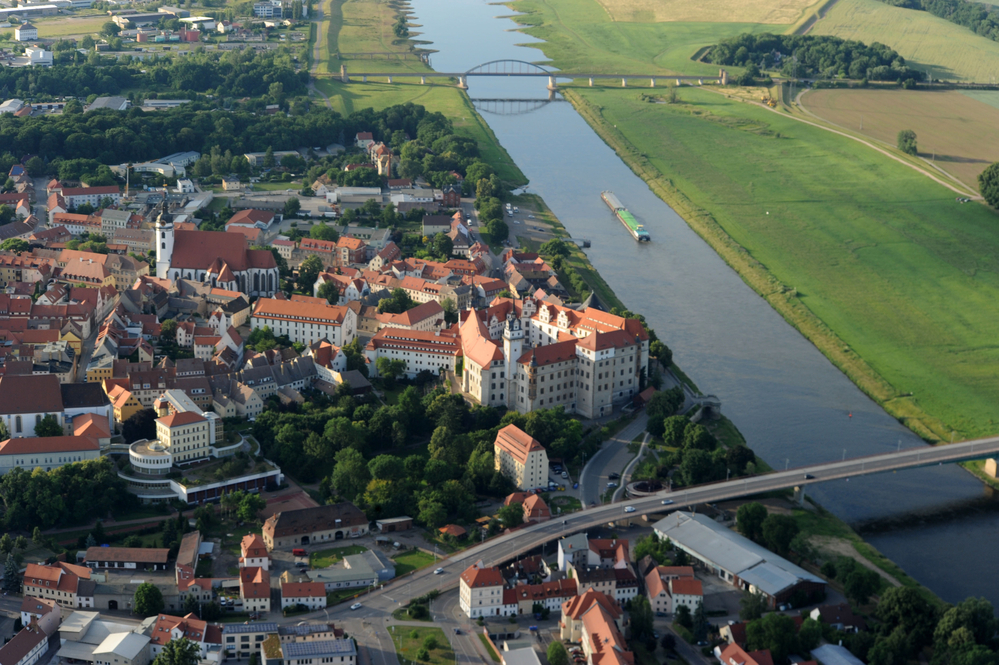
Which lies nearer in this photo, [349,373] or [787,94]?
[349,373]

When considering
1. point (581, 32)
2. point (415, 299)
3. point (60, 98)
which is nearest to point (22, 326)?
point (415, 299)

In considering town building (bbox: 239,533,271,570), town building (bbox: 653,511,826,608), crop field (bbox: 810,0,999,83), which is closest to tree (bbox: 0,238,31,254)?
town building (bbox: 239,533,271,570)

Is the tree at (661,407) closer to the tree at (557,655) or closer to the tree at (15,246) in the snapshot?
the tree at (557,655)

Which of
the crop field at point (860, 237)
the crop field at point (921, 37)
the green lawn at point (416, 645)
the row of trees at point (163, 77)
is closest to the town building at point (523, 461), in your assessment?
the green lawn at point (416, 645)

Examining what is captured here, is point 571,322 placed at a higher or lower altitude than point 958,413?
higher

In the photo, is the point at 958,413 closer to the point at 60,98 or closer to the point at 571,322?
the point at 571,322

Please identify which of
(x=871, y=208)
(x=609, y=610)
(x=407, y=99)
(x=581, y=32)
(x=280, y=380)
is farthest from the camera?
(x=581, y=32)

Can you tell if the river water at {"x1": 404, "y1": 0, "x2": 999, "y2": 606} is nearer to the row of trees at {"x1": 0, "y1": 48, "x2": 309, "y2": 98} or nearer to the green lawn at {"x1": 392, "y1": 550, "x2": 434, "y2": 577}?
the green lawn at {"x1": 392, "y1": 550, "x2": 434, "y2": 577}
